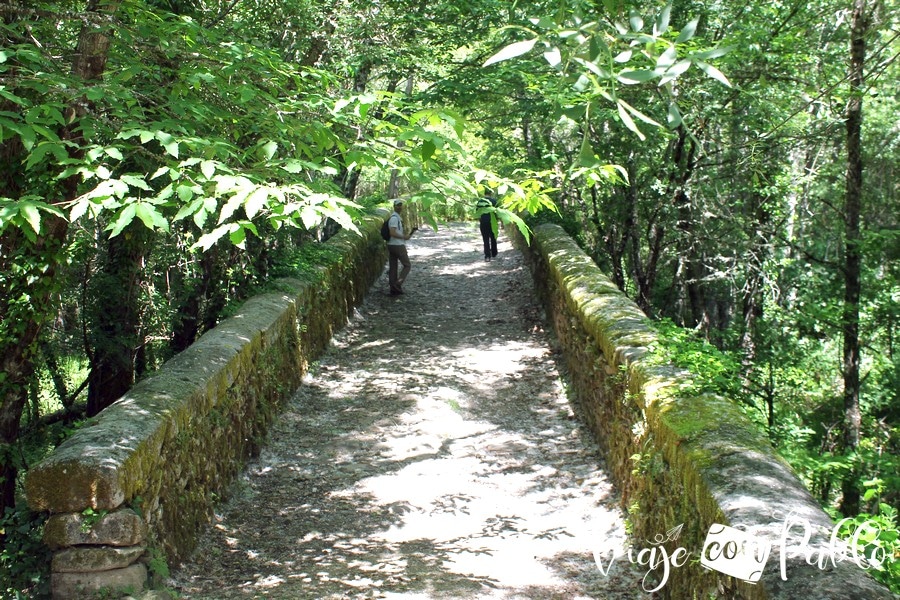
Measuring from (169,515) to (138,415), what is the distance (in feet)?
2.14

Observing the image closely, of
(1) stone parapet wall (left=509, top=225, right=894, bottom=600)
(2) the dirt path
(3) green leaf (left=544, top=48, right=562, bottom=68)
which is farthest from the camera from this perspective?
(2) the dirt path

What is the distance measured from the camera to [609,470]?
6.32m

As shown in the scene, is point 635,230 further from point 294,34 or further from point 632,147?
point 294,34

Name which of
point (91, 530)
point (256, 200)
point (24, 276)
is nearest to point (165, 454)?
point (91, 530)

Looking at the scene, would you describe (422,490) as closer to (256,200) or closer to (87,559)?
(87,559)

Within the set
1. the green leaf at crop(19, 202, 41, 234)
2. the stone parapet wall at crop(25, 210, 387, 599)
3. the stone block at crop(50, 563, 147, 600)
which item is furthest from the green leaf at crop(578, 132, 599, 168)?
the stone block at crop(50, 563, 147, 600)

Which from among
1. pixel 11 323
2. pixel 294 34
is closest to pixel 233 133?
pixel 11 323

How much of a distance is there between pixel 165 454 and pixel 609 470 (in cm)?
342

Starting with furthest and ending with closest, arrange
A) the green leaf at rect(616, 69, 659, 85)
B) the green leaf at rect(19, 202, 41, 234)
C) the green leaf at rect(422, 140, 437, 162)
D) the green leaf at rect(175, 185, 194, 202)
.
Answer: the green leaf at rect(422, 140, 437, 162)
the green leaf at rect(175, 185, 194, 202)
the green leaf at rect(19, 202, 41, 234)
the green leaf at rect(616, 69, 659, 85)

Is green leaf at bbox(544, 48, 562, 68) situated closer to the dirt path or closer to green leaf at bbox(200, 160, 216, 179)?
green leaf at bbox(200, 160, 216, 179)

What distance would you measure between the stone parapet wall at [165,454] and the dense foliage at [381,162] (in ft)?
1.00

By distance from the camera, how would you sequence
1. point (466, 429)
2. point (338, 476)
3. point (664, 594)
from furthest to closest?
1. point (466, 429)
2. point (338, 476)
3. point (664, 594)

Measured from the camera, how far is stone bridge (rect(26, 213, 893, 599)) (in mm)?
3299

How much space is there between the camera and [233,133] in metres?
5.80
